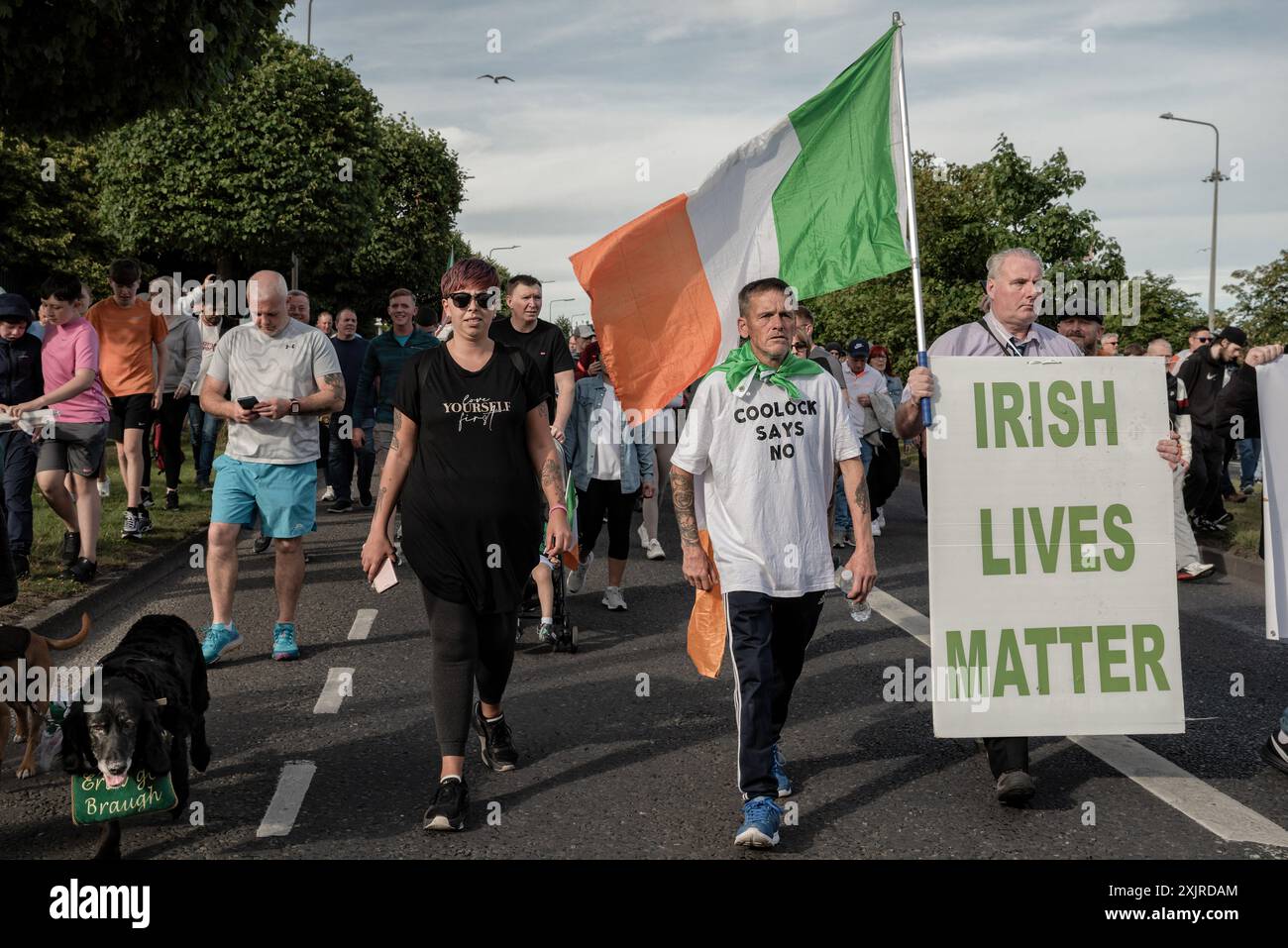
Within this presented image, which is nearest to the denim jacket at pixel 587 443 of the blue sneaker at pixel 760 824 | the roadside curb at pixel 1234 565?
the blue sneaker at pixel 760 824

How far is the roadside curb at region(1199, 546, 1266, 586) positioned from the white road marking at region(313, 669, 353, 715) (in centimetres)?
747

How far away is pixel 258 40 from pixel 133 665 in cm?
904

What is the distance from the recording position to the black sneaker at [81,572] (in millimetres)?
9094

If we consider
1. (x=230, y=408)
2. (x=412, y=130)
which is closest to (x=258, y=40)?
(x=230, y=408)

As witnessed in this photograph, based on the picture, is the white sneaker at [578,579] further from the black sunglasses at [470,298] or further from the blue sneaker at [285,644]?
the black sunglasses at [470,298]

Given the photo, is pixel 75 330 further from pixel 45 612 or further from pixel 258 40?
pixel 258 40

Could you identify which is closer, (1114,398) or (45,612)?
(1114,398)

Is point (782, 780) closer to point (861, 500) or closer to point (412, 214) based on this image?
point (861, 500)

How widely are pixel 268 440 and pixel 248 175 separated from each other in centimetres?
2266

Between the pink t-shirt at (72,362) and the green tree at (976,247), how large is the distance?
1151 centimetres

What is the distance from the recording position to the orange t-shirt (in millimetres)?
11172

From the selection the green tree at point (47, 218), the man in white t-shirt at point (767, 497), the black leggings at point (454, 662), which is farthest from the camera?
the green tree at point (47, 218)

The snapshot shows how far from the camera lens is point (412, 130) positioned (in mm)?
66062

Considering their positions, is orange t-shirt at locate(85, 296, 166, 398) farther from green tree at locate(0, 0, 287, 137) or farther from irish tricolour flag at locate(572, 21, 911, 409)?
irish tricolour flag at locate(572, 21, 911, 409)
